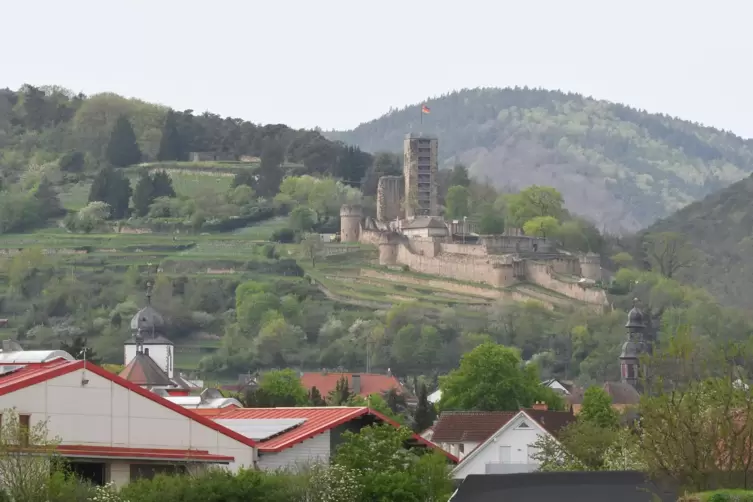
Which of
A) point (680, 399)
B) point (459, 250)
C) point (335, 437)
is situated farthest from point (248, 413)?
point (459, 250)

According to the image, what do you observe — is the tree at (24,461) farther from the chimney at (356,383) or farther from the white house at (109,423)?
the chimney at (356,383)

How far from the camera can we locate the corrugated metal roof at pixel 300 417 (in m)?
38.8

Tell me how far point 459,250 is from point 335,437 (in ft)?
503

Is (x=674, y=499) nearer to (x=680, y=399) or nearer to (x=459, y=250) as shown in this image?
(x=680, y=399)

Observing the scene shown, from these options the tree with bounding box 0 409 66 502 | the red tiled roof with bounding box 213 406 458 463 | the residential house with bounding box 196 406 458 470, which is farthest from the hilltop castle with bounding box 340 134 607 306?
the tree with bounding box 0 409 66 502

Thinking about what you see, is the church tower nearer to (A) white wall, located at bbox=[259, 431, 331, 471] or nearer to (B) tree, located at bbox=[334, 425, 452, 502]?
(A) white wall, located at bbox=[259, 431, 331, 471]

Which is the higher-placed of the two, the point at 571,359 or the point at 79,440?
the point at 79,440

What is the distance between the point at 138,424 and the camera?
36.4m

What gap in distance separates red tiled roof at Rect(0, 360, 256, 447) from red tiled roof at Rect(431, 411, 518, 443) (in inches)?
1090

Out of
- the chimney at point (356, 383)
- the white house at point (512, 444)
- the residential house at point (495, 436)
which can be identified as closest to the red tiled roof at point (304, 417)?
the residential house at point (495, 436)

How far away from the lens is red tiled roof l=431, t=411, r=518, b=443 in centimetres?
6644

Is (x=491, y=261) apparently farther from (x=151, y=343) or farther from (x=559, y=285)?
(x=151, y=343)

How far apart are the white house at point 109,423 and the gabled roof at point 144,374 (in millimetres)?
47476

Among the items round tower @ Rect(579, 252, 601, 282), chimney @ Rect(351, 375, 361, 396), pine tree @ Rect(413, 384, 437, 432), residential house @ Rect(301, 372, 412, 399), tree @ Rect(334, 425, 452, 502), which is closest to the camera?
tree @ Rect(334, 425, 452, 502)
